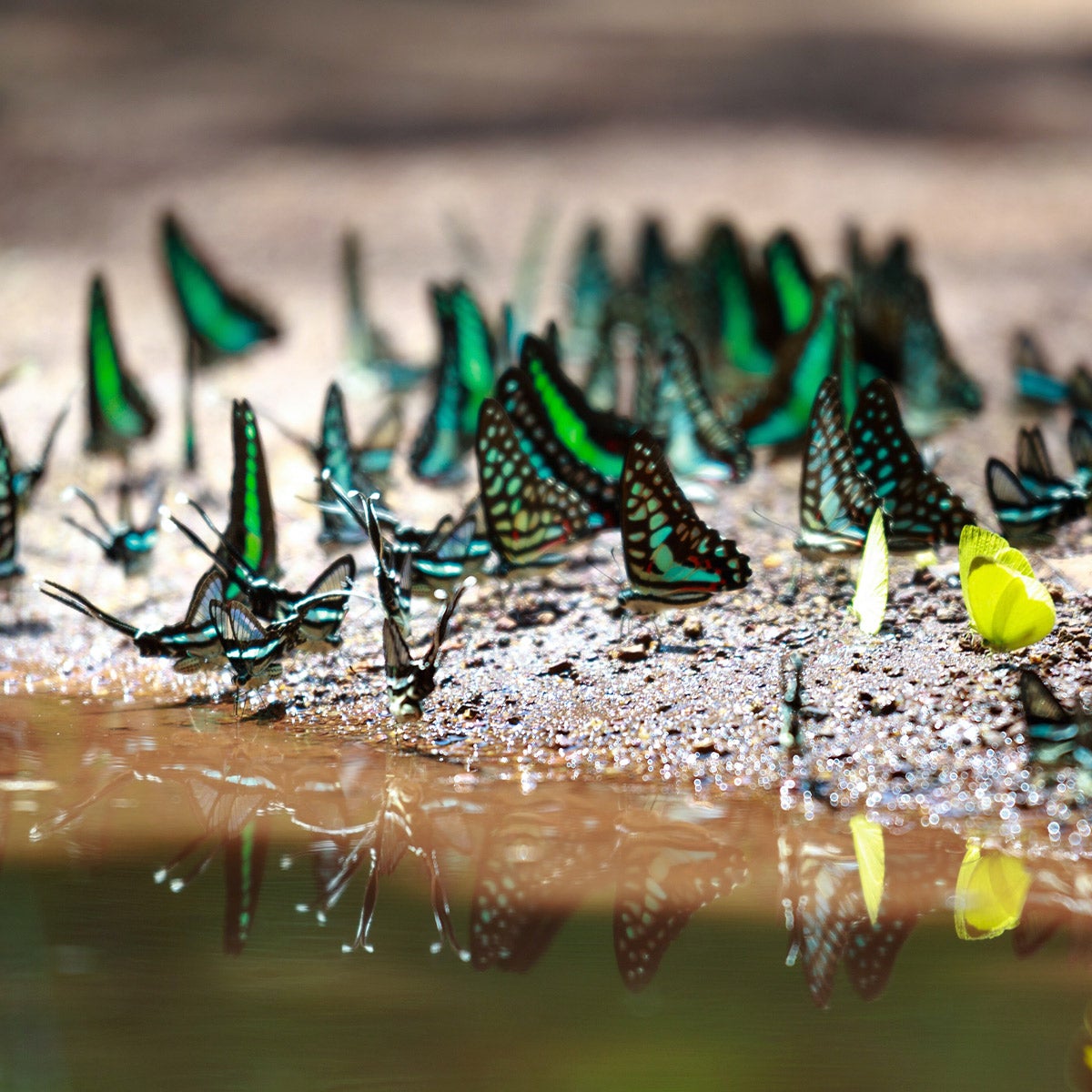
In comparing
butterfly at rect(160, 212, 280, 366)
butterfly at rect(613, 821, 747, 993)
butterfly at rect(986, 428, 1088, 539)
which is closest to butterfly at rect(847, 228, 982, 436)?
butterfly at rect(986, 428, 1088, 539)

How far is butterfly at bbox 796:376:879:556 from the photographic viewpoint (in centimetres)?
346

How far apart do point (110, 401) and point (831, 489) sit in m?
2.83

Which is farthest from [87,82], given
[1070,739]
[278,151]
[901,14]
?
[1070,739]

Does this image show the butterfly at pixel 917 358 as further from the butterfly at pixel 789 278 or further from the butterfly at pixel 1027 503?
the butterfly at pixel 1027 503

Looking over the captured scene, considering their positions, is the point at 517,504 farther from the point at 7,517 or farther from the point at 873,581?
the point at 7,517

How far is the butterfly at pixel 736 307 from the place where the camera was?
5.64 meters

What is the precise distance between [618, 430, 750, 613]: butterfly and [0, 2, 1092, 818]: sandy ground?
0.17 m

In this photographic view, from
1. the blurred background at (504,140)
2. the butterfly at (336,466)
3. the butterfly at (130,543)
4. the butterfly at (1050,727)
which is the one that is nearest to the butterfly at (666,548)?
the butterfly at (1050,727)

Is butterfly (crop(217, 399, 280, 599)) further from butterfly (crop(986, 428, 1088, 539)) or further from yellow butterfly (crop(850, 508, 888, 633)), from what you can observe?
butterfly (crop(986, 428, 1088, 539))

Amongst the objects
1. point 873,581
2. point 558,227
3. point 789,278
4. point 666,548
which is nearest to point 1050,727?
point 873,581

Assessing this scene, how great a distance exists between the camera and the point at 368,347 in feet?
19.9

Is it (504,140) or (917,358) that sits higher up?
(504,140)

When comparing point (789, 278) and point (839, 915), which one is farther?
point (789, 278)

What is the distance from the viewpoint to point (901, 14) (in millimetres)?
11828
